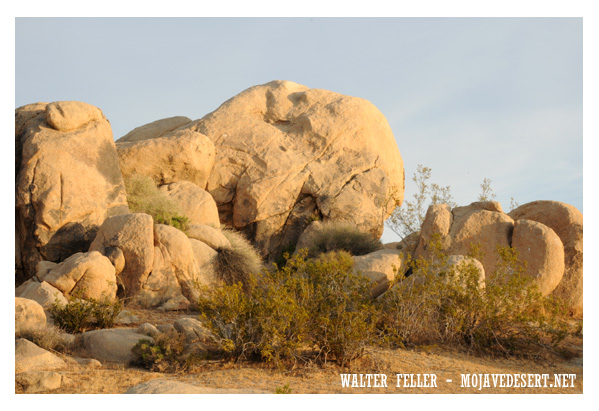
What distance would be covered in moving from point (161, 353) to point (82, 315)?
2.29 metres

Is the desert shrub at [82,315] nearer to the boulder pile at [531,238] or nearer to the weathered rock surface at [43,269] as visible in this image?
the weathered rock surface at [43,269]

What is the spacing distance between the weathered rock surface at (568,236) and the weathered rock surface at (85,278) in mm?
8792

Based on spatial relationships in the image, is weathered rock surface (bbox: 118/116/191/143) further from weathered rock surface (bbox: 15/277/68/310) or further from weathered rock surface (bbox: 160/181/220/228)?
weathered rock surface (bbox: 15/277/68/310)

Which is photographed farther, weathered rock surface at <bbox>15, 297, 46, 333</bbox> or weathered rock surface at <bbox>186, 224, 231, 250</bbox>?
weathered rock surface at <bbox>186, 224, 231, 250</bbox>

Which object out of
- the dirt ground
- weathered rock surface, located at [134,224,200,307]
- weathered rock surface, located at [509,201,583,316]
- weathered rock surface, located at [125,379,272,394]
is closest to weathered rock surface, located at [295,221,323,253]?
weathered rock surface, located at [134,224,200,307]

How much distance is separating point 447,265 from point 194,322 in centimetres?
413

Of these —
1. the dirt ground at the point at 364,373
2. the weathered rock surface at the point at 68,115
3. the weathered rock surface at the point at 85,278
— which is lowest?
the dirt ground at the point at 364,373

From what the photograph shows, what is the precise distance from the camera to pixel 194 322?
8523mm

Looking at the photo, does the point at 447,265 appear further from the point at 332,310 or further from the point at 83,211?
the point at 83,211

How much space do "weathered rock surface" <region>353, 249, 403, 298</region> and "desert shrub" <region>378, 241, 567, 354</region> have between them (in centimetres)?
218

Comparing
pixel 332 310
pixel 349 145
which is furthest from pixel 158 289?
pixel 349 145

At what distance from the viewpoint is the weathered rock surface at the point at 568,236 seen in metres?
11.9

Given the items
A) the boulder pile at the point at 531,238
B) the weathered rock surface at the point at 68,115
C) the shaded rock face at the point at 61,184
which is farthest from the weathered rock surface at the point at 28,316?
the boulder pile at the point at 531,238

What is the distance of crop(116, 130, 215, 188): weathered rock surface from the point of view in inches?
639
